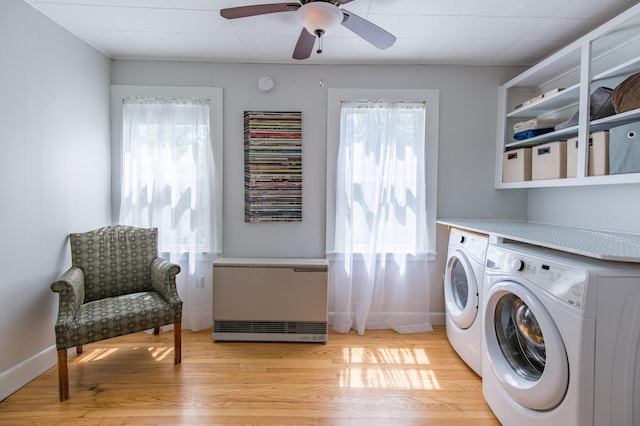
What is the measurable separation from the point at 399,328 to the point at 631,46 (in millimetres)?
2451

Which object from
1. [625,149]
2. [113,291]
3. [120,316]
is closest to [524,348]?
[625,149]

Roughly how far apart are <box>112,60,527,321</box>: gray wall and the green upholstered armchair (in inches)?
26.0

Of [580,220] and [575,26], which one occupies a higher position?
[575,26]

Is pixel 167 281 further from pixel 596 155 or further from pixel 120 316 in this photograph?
Answer: pixel 596 155

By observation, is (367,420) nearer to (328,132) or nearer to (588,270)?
(588,270)

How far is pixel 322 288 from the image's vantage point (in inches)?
103

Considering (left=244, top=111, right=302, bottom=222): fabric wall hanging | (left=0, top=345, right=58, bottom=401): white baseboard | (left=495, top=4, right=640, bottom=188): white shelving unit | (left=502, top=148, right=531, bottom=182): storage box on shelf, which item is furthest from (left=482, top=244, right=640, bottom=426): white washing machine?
(left=0, top=345, right=58, bottom=401): white baseboard

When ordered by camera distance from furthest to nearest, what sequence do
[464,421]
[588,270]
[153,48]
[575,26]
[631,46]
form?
1. [153,48]
2. [575,26]
3. [631,46]
4. [464,421]
5. [588,270]

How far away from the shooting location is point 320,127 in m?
2.89

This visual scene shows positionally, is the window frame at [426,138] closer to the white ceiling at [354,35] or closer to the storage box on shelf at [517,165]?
the white ceiling at [354,35]

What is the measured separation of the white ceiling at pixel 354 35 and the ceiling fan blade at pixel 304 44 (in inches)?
11.0

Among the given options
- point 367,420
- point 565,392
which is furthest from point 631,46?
point 367,420

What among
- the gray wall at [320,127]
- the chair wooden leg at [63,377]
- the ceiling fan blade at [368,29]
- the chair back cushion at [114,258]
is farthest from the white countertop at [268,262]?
the ceiling fan blade at [368,29]

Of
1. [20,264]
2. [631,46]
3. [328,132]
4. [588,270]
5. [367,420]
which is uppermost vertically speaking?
[631,46]
